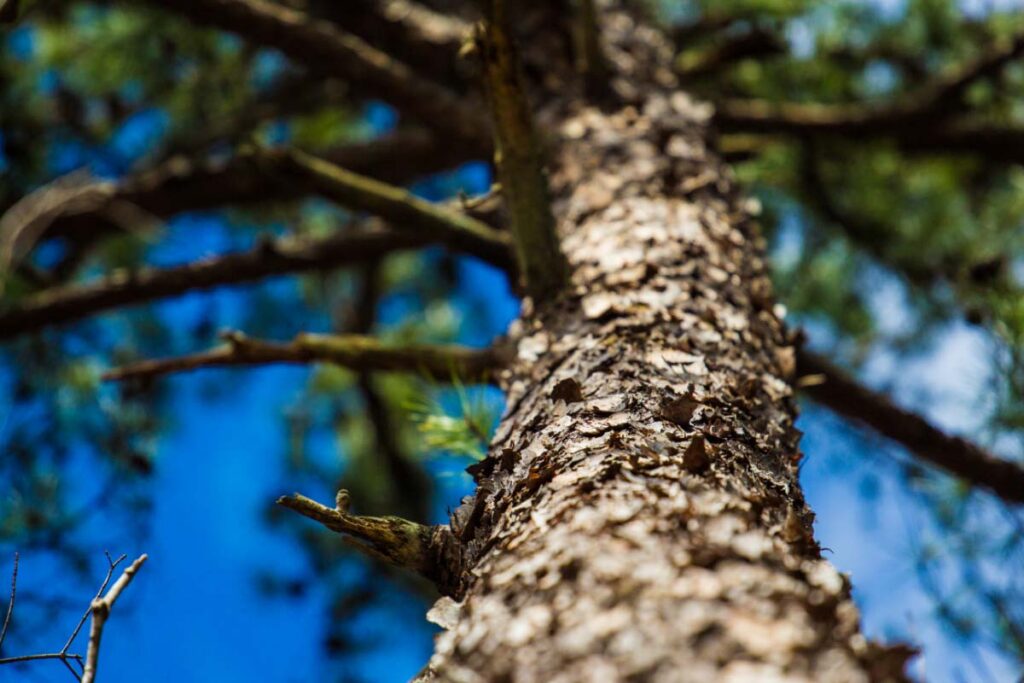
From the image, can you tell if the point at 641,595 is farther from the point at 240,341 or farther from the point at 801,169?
the point at 801,169

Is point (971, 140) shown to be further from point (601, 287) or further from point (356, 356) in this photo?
point (356, 356)

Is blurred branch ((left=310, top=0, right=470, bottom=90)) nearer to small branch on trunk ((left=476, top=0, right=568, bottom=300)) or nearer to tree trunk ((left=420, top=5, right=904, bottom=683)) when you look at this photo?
tree trunk ((left=420, top=5, right=904, bottom=683))

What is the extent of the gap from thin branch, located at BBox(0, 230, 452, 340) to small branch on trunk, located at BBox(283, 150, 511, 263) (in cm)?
48

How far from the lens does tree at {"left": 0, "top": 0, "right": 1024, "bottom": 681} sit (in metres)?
0.71

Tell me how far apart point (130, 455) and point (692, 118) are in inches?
65.6

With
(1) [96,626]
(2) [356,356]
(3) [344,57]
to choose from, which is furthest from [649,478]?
(3) [344,57]

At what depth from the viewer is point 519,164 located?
51.6 inches

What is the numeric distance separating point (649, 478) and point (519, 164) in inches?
25.3

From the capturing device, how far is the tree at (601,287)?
0.71m

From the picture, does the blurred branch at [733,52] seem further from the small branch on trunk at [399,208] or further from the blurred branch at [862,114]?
the small branch on trunk at [399,208]

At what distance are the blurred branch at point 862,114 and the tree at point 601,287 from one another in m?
0.01

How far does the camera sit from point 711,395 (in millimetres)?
1070

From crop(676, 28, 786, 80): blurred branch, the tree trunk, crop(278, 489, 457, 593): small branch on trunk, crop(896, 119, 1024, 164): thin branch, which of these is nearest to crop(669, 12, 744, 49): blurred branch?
crop(676, 28, 786, 80): blurred branch

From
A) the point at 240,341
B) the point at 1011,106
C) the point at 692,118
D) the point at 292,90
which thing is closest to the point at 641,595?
the point at 240,341
